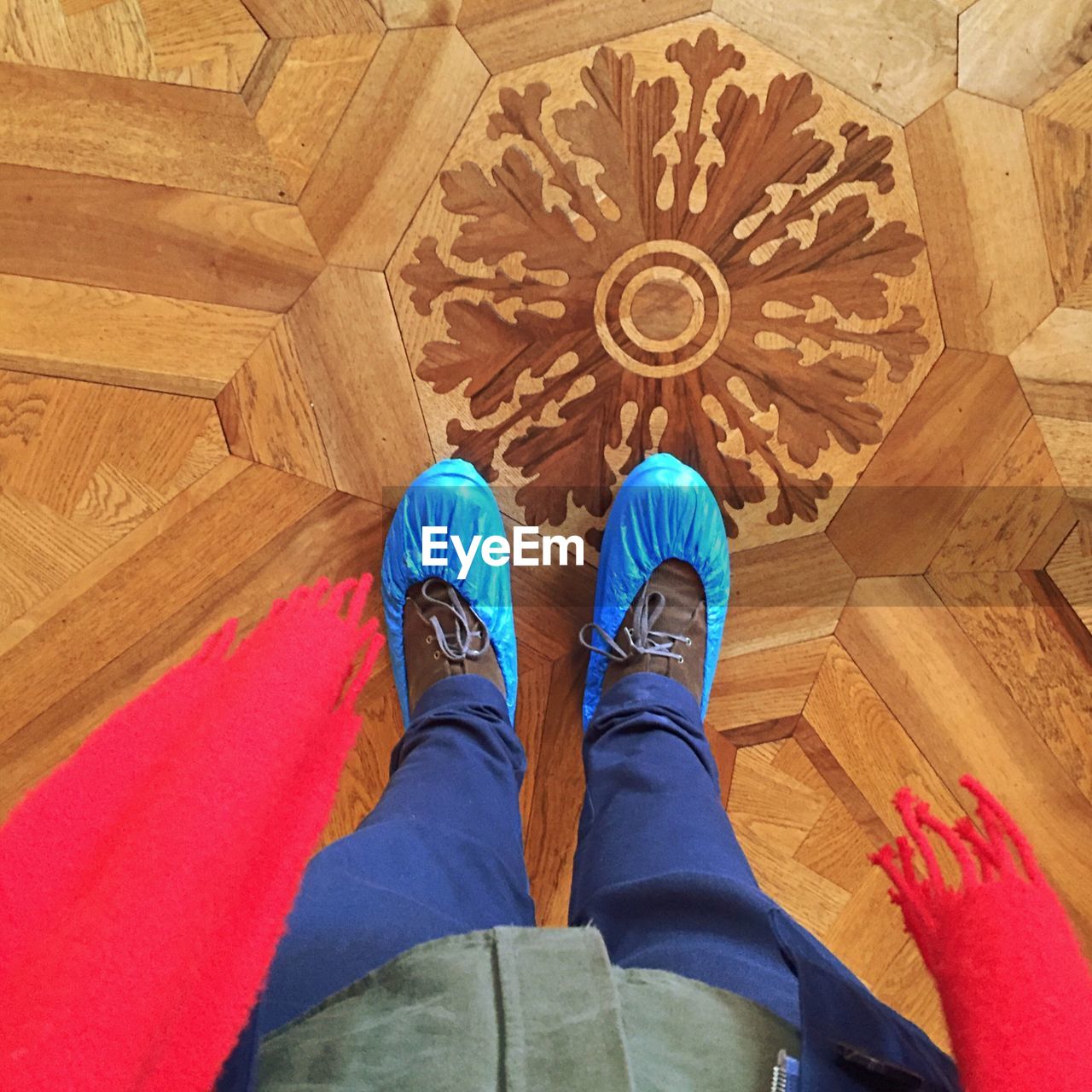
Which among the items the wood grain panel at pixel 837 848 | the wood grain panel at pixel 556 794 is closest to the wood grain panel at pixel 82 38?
the wood grain panel at pixel 556 794

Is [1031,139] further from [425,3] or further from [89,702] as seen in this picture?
[89,702]

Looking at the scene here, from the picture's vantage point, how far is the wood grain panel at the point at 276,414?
81 centimetres

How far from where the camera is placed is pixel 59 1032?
0.29m

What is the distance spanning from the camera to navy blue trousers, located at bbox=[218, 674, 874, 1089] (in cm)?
46

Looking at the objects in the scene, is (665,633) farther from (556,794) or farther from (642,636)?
(556,794)

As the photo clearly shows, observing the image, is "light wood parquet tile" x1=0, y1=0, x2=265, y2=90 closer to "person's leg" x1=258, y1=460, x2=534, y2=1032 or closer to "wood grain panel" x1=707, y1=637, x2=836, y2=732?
Result: "person's leg" x1=258, y1=460, x2=534, y2=1032

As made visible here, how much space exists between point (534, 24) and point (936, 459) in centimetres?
59

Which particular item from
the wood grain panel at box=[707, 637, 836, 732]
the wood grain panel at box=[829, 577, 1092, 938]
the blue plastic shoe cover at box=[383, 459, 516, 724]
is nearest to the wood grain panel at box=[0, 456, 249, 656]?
the blue plastic shoe cover at box=[383, 459, 516, 724]

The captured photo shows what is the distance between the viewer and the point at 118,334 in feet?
2.66

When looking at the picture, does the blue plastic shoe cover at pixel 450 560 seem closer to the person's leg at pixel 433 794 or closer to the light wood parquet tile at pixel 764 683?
the person's leg at pixel 433 794

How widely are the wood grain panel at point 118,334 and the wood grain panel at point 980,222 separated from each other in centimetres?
68

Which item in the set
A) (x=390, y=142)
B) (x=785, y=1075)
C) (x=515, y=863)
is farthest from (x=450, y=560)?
(x=785, y=1075)

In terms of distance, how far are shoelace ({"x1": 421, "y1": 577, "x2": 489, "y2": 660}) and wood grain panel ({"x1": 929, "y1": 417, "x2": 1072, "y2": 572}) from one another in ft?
1.54

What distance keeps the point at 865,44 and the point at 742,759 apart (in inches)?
28.6
